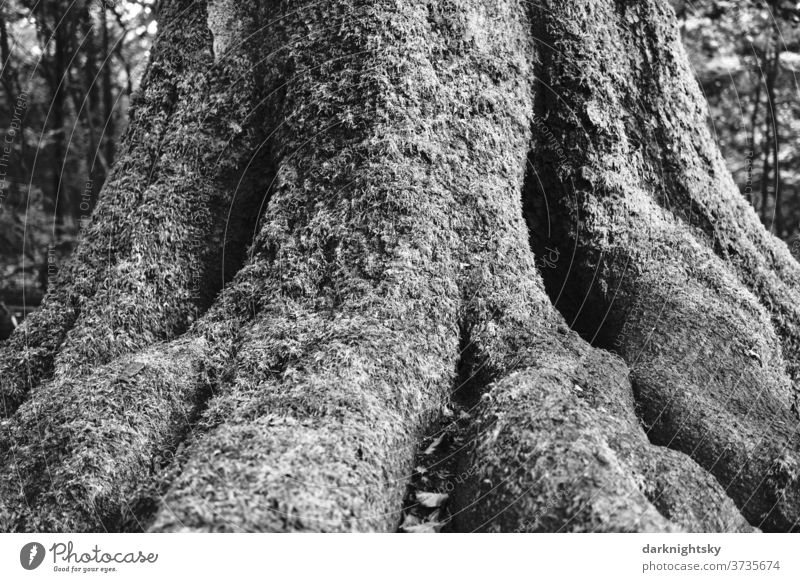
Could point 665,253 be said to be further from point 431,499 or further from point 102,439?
point 102,439

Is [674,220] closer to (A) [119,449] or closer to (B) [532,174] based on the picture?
(B) [532,174]

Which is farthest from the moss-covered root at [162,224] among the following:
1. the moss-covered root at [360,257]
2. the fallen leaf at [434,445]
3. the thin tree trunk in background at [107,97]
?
the thin tree trunk in background at [107,97]

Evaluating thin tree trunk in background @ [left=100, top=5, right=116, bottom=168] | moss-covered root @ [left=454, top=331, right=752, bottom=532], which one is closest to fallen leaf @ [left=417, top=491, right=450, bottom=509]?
moss-covered root @ [left=454, top=331, right=752, bottom=532]

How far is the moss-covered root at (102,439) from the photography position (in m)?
2.87

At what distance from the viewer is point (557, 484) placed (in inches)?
101

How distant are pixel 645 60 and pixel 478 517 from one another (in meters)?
3.19

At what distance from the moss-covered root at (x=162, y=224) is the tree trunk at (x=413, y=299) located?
18 millimetres

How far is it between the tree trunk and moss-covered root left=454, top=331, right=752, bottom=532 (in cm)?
1

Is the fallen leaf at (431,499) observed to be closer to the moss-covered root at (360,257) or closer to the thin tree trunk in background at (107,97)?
the moss-covered root at (360,257)

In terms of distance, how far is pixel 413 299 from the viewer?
314 cm

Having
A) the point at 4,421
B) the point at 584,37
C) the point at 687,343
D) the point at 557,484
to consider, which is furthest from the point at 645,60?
the point at 4,421
